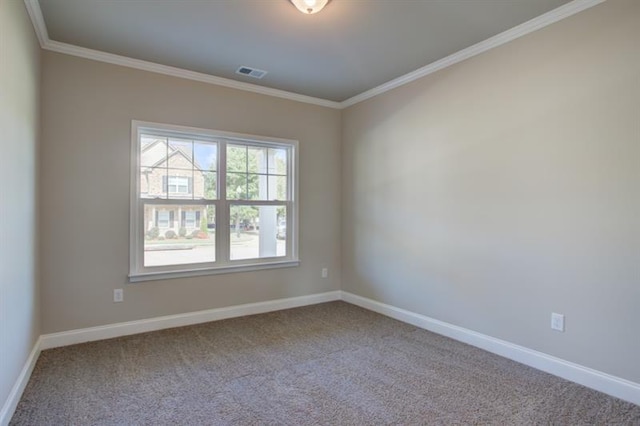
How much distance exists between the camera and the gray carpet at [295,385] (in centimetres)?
211

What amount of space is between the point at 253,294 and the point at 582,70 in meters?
3.67

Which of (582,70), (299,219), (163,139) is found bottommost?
(299,219)

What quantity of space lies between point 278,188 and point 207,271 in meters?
1.31

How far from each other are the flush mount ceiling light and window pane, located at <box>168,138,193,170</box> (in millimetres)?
1974

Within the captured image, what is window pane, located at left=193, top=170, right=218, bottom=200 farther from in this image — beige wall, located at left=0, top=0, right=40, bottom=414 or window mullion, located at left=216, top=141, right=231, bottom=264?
beige wall, located at left=0, top=0, right=40, bottom=414

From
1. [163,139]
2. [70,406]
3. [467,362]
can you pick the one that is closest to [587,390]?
[467,362]

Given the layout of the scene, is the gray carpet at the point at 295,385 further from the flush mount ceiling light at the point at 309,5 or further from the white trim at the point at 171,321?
the flush mount ceiling light at the point at 309,5

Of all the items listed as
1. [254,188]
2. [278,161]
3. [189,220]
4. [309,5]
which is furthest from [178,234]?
[309,5]

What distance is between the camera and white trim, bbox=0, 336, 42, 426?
1.96 metres

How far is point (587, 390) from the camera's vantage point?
240 centimetres

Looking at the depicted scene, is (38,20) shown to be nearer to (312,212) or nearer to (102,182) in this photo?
(102,182)

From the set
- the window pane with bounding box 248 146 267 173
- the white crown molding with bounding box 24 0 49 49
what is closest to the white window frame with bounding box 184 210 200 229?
the window pane with bounding box 248 146 267 173

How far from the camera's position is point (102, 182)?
3307 mm

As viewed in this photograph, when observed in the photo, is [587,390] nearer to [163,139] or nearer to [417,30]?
[417,30]
